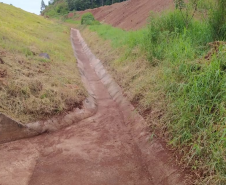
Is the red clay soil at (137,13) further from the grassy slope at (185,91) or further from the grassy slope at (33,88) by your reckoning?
the grassy slope at (33,88)

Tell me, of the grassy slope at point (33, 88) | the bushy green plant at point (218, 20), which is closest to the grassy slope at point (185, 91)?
the bushy green plant at point (218, 20)

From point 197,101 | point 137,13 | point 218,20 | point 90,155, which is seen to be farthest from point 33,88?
point 137,13

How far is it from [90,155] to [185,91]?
7.15 feet

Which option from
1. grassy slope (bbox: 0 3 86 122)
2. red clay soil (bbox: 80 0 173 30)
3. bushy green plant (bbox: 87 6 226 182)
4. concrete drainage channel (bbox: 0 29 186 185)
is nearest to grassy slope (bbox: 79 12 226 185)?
bushy green plant (bbox: 87 6 226 182)

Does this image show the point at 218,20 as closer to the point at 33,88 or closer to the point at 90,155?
the point at 90,155

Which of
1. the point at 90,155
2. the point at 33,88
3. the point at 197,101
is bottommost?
the point at 90,155

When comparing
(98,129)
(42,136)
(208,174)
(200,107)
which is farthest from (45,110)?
(208,174)

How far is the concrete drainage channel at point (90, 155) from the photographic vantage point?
3760 millimetres

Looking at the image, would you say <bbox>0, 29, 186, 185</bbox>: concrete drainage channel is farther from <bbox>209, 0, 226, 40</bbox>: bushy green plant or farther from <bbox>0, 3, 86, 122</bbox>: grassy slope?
<bbox>209, 0, 226, 40</bbox>: bushy green plant

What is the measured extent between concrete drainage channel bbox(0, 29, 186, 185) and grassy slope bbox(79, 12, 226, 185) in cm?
37

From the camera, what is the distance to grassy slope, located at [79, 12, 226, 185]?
3330 mm

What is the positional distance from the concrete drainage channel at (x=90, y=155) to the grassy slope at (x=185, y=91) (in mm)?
372

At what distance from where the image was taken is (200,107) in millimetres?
3914

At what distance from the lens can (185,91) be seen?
4.42 m
